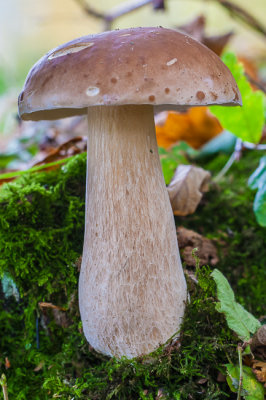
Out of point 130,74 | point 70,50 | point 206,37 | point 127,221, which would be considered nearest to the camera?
point 130,74

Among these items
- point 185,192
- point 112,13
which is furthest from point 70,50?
point 112,13

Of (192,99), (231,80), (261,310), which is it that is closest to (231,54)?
(231,80)

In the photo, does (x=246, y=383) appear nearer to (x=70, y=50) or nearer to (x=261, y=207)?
(x=261, y=207)

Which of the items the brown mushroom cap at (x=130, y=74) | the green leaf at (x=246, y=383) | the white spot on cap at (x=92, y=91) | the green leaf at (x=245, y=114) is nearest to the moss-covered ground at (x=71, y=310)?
the green leaf at (x=246, y=383)

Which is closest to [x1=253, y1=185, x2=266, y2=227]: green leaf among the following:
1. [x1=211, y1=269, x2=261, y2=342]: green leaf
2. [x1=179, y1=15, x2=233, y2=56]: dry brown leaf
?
[x1=211, y1=269, x2=261, y2=342]: green leaf

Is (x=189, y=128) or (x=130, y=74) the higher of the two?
(x=130, y=74)

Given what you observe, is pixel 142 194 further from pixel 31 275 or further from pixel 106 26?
pixel 106 26

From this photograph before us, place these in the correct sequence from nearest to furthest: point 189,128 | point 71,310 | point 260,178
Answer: point 71,310 < point 260,178 < point 189,128
